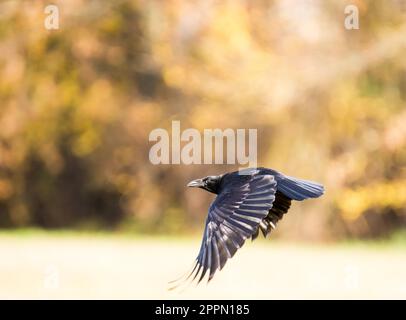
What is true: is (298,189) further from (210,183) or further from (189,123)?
(189,123)

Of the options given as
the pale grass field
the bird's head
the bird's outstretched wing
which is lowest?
the pale grass field

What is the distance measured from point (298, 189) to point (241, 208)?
0.53 metres

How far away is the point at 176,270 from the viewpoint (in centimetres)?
1354

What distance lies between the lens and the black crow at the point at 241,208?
492 cm

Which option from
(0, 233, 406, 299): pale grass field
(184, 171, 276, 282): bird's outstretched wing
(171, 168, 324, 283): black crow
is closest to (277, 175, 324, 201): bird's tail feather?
(171, 168, 324, 283): black crow

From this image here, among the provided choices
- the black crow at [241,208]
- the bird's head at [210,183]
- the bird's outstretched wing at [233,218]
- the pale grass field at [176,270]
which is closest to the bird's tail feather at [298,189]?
the black crow at [241,208]

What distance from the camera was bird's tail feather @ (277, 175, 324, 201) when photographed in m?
5.54

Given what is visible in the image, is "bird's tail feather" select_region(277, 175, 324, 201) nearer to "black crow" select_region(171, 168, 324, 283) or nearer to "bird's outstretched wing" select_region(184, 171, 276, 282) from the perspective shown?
"black crow" select_region(171, 168, 324, 283)

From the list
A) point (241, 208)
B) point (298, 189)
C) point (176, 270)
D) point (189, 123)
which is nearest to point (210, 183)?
point (298, 189)

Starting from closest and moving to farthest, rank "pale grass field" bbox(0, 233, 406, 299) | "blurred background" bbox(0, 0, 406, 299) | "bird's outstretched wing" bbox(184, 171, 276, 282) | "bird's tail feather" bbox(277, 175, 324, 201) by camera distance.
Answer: "bird's outstretched wing" bbox(184, 171, 276, 282) < "bird's tail feather" bbox(277, 175, 324, 201) < "pale grass field" bbox(0, 233, 406, 299) < "blurred background" bbox(0, 0, 406, 299)

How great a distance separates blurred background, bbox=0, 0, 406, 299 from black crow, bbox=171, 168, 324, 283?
6.31 m

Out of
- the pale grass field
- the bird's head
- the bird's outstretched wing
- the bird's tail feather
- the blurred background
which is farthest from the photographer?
the blurred background

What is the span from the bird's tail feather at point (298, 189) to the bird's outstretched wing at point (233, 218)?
134mm

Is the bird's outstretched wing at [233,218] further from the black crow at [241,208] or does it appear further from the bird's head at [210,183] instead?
the bird's head at [210,183]
